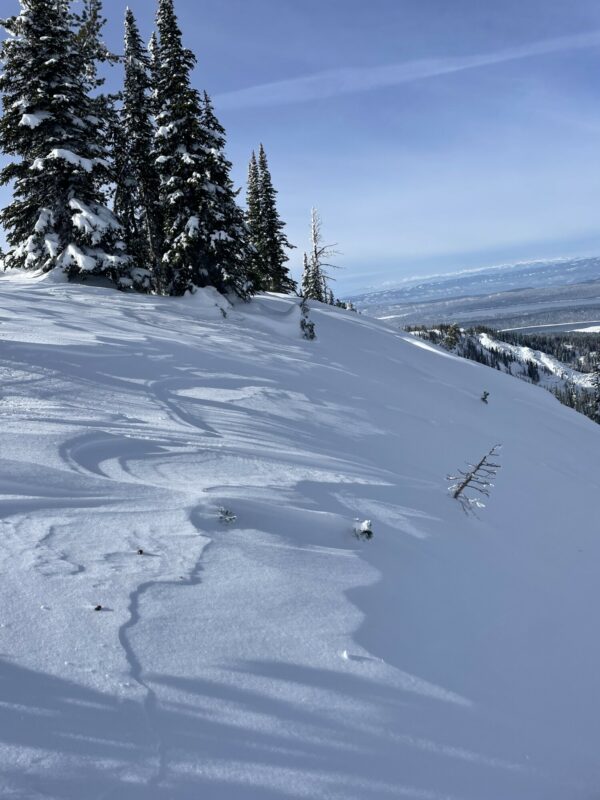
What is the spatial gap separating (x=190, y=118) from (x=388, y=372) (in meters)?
12.4

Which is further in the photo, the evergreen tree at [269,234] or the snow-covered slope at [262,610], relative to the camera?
the evergreen tree at [269,234]

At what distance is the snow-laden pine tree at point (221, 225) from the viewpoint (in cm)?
1809

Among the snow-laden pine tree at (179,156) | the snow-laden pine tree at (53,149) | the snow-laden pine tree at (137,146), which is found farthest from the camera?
the snow-laden pine tree at (137,146)

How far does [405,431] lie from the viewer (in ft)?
32.0

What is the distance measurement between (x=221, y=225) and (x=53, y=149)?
20.1ft

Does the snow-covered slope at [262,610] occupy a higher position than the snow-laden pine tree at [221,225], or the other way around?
the snow-laden pine tree at [221,225]

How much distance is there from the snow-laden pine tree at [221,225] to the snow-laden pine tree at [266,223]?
51.9 ft

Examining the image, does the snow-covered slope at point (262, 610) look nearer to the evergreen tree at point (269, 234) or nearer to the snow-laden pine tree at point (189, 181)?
the snow-laden pine tree at point (189, 181)

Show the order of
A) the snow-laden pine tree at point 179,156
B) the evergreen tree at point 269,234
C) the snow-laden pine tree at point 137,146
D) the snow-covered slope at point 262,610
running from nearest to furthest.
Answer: the snow-covered slope at point 262,610 → the snow-laden pine tree at point 179,156 → the snow-laden pine tree at point 137,146 → the evergreen tree at point 269,234

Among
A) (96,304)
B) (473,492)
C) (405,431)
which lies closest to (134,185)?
(96,304)

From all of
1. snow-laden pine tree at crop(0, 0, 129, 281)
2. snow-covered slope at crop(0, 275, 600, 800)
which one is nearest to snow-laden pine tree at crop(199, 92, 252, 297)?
snow-laden pine tree at crop(0, 0, 129, 281)

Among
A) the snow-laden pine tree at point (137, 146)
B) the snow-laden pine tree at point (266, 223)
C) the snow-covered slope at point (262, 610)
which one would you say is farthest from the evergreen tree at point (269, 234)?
the snow-covered slope at point (262, 610)

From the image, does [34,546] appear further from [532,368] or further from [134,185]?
[532,368]

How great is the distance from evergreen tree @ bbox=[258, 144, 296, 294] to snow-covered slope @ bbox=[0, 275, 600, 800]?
28.8 metres
